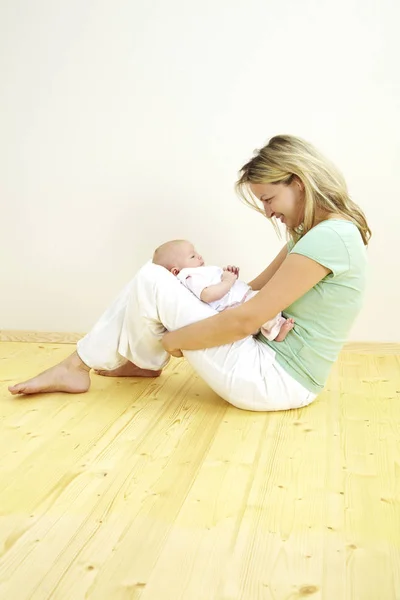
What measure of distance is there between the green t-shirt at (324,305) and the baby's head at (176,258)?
351 mm

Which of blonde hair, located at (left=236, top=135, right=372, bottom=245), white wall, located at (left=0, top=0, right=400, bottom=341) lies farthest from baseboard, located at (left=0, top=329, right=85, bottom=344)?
blonde hair, located at (left=236, top=135, right=372, bottom=245)

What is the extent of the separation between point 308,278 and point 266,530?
2.85 ft

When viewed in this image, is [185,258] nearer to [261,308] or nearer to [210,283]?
[210,283]

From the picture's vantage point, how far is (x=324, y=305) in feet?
7.93

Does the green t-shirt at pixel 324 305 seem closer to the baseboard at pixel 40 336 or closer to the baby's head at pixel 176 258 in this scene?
the baby's head at pixel 176 258

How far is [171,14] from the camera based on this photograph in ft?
10.7

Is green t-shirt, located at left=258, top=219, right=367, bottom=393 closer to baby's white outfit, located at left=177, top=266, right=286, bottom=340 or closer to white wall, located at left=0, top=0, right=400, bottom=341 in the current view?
baby's white outfit, located at left=177, top=266, right=286, bottom=340

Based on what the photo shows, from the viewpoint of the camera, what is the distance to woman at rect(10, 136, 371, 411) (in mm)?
2346

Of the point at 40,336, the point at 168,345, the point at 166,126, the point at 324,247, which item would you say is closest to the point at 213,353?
the point at 168,345

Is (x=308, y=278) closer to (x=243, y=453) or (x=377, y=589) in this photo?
(x=243, y=453)

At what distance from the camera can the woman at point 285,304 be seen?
235 centimetres

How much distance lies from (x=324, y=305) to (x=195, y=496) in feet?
2.64

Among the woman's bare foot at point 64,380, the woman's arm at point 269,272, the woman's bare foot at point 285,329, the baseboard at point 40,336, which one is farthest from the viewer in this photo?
the baseboard at point 40,336

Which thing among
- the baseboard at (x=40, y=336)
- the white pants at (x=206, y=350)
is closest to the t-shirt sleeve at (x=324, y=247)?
the white pants at (x=206, y=350)
